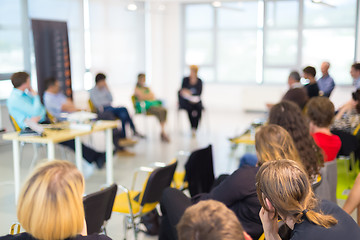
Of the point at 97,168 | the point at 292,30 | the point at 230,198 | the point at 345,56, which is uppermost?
the point at 292,30

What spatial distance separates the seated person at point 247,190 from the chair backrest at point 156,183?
9.4 inches

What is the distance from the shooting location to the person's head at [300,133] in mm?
2936

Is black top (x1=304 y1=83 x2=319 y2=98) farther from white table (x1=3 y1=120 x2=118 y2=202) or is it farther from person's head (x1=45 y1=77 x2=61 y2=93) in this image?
person's head (x1=45 y1=77 x2=61 y2=93)

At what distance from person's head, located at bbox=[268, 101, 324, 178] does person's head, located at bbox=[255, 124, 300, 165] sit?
0.36 meters

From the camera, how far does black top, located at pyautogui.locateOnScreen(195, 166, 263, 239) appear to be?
2.40m

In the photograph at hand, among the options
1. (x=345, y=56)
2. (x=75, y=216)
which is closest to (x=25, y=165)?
(x=75, y=216)

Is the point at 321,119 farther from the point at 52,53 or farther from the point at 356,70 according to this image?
the point at 52,53

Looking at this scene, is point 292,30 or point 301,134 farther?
point 292,30

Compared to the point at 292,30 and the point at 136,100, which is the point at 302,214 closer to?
the point at 136,100

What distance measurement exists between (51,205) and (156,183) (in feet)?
5.37

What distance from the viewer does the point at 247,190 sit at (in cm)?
239

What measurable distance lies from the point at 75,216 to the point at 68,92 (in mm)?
6317

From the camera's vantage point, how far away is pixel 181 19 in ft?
37.7

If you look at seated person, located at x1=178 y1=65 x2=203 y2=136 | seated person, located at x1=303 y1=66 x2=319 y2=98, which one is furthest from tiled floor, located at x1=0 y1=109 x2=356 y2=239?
seated person, located at x1=303 y1=66 x2=319 y2=98
